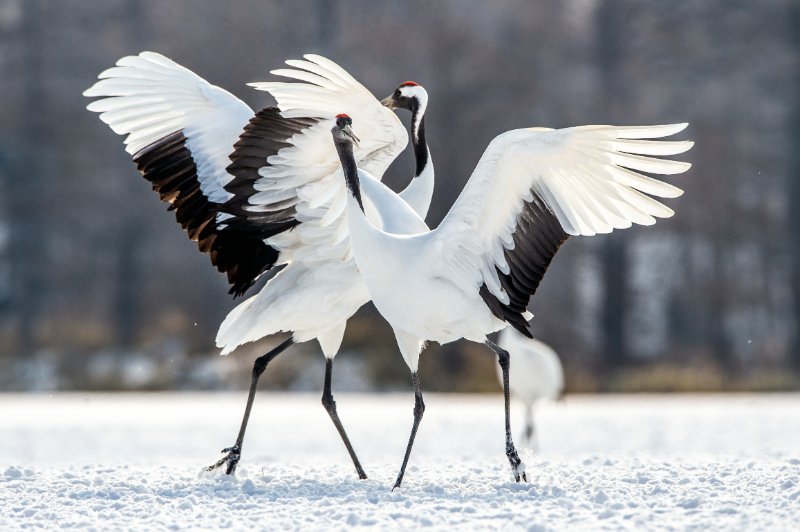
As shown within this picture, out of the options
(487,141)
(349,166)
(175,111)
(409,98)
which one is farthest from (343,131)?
(487,141)

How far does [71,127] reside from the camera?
24953mm

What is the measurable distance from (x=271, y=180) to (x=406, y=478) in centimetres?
171

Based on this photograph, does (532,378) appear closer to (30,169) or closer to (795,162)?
(795,162)

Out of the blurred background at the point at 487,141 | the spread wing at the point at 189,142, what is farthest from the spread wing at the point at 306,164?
the blurred background at the point at 487,141

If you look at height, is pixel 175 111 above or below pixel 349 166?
above

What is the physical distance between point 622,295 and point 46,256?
1133 cm

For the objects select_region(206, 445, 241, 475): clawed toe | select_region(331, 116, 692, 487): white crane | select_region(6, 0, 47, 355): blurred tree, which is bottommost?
select_region(206, 445, 241, 475): clawed toe

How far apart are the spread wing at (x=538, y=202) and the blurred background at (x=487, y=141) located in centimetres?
1435

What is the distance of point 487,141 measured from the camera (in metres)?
21.3

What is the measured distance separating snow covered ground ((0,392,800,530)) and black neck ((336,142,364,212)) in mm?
1480

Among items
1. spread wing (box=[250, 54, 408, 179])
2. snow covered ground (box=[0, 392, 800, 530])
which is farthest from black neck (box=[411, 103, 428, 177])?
snow covered ground (box=[0, 392, 800, 530])

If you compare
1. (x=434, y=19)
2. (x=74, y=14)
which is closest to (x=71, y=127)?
(x=74, y=14)

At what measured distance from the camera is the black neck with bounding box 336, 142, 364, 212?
6148 mm

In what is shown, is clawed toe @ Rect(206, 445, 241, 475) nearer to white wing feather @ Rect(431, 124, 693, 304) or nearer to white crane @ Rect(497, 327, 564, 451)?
white wing feather @ Rect(431, 124, 693, 304)
